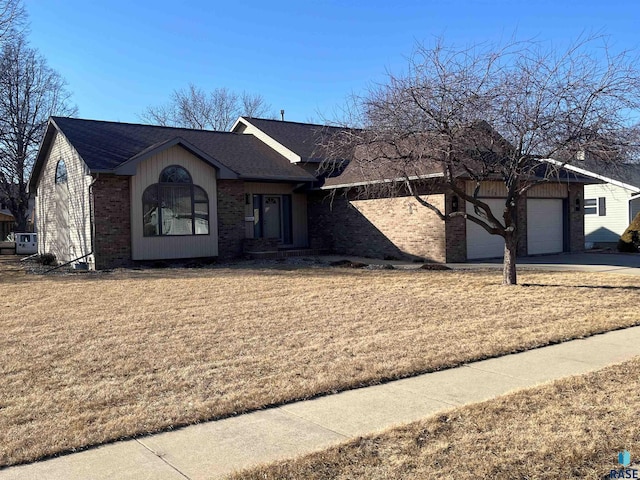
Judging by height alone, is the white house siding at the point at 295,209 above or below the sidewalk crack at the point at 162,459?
above

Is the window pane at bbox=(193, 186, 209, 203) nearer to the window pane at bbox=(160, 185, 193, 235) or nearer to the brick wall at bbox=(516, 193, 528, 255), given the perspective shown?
the window pane at bbox=(160, 185, 193, 235)

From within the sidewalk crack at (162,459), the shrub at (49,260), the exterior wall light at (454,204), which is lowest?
the sidewalk crack at (162,459)

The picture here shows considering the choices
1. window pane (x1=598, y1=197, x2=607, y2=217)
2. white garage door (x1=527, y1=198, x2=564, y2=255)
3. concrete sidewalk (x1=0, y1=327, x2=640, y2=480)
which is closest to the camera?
concrete sidewalk (x1=0, y1=327, x2=640, y2=480)

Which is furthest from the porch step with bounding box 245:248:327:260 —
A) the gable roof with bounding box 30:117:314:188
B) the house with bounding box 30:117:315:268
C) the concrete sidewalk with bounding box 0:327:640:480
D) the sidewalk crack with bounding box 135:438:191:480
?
the sidewalk crack with bounding box 135:438:191:480

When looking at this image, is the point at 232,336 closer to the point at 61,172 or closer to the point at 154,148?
the point at 154,148

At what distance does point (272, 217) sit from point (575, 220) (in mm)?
11818

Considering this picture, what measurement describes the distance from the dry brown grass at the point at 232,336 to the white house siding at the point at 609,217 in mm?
17243

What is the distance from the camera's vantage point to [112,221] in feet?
60.7

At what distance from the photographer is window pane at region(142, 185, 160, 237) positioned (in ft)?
62.2

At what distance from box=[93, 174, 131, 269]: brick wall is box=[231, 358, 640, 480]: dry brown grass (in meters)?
15.4

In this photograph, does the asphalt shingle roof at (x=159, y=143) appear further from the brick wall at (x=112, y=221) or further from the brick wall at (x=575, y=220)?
the brick wall at (x=575, y=220)

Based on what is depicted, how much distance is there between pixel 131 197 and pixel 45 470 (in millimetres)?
15403

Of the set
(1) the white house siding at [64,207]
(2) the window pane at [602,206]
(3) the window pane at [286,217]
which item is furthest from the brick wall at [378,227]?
(2) the window pane at [602,206]

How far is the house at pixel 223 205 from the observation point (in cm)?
1869
